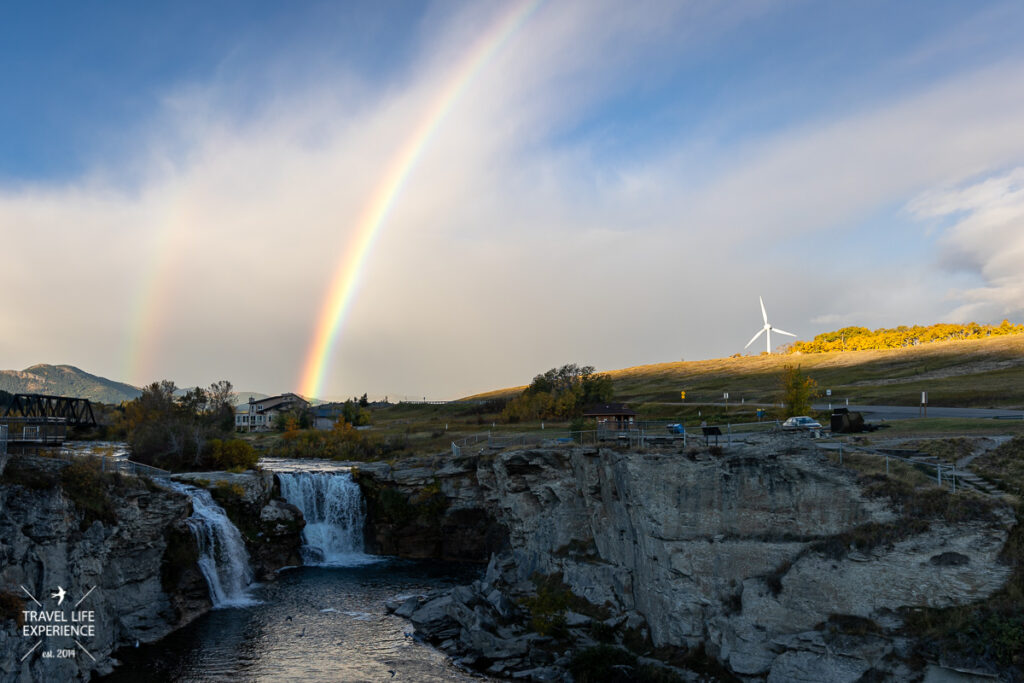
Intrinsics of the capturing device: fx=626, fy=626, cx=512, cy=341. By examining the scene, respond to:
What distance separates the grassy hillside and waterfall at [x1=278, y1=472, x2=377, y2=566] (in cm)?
7325

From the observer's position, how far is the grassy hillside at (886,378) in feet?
289

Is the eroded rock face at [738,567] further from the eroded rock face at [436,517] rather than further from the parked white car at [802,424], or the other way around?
the eroded rock face at [436,517]

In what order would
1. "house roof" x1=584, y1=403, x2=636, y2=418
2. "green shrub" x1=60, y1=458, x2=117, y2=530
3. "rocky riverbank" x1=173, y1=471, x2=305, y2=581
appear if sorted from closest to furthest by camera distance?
"green shrub" x1=60, y1=458, x2=117, y2=530 < "rocky riverbank" x1=173, y1=471, x2=305, y2=581 < "house roof" x1=584, y1=403, x2=636, y2=418

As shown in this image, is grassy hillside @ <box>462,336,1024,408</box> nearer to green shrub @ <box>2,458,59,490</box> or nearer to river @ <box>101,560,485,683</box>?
river @ <box>101,560,485,683</box>

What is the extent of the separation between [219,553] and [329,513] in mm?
14641

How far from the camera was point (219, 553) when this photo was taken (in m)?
51.7

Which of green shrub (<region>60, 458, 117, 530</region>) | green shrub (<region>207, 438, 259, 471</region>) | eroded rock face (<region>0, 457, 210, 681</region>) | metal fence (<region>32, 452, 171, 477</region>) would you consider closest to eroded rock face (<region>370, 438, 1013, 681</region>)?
eroded rock face (<region>0, 457, 210, 681</region>)

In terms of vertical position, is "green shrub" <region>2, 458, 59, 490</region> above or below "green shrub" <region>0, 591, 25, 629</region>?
above

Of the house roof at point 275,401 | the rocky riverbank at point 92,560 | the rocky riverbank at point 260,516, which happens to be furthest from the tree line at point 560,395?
the house roof at point 275,401

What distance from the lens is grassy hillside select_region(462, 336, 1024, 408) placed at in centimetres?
8812

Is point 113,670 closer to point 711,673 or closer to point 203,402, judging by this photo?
point 711,673

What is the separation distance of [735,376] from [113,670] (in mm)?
144205

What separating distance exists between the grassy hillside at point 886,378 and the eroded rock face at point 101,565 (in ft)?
284

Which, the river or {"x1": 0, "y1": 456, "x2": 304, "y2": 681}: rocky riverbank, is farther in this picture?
the river
